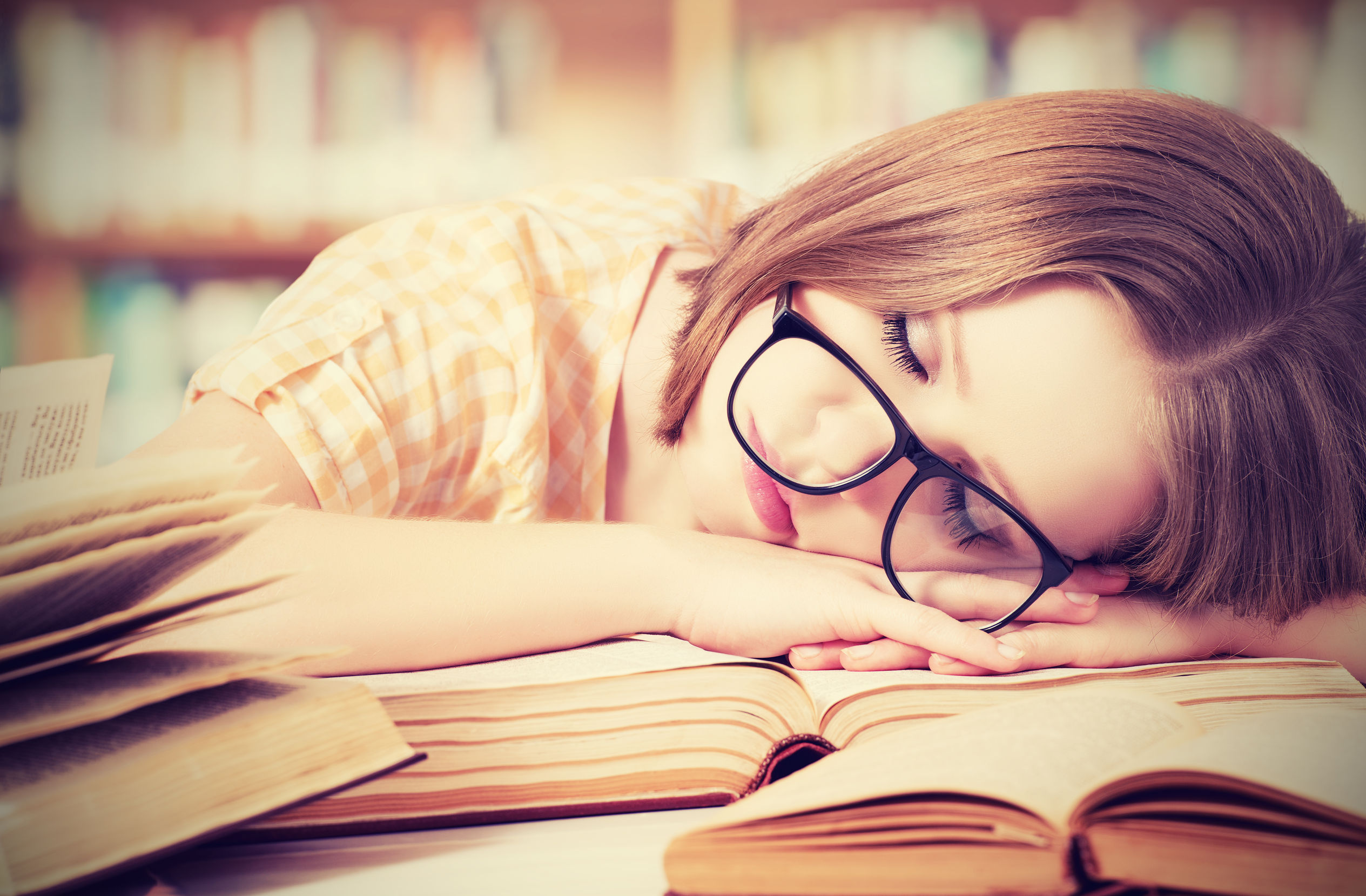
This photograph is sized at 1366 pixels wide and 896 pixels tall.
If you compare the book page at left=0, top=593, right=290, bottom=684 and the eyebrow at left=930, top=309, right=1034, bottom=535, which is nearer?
the book page at left=0, top=593, right=290, bottom=684

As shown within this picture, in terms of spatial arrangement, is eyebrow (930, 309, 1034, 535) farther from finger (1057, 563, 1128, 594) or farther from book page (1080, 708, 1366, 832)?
book page (1080, 708, 1366, 832)

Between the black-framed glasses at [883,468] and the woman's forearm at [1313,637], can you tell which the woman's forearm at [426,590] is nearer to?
the black-framed glasses at [883,468]

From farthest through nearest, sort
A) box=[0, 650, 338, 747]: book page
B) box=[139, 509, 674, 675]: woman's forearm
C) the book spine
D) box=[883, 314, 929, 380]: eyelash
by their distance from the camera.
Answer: box=[883, 314, 929, 380]: eyelash
box=[139, 509, 674, 675]: woman's forearm
the book spine
box=[0, 650, 338, 747]: book page

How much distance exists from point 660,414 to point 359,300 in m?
0.31

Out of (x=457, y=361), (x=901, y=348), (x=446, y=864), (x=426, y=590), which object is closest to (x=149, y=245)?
(x=457, y=361)

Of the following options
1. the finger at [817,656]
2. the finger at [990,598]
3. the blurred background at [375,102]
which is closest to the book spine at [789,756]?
the finger at [817,656]

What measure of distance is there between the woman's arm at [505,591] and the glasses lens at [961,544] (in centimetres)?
3

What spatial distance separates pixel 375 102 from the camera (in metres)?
1.92

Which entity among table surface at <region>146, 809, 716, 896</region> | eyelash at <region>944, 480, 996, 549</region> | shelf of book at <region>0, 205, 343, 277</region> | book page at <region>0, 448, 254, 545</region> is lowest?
table surface at <region>146, 809, 716, 896</region>

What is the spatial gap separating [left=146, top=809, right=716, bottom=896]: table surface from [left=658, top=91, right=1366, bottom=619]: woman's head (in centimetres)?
45

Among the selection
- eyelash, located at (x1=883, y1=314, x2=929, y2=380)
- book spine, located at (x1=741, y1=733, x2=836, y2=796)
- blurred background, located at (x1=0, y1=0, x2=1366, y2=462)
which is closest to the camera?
book spine, located at (x1=741, y1=733, x2=836, y2=796)

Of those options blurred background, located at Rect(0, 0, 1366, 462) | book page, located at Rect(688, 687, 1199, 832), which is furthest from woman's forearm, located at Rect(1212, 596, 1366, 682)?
blurred background, located at Rect(0, 0, 1366, 462)

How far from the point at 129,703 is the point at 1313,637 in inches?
32.8

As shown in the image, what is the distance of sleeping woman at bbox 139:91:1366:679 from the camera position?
0.58 metres
